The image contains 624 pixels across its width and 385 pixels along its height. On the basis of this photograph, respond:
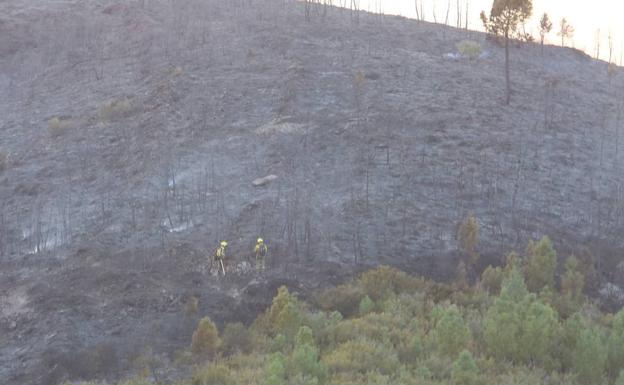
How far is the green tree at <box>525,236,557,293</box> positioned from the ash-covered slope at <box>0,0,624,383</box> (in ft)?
4.83

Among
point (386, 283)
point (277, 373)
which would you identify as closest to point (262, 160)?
point (386, 283)

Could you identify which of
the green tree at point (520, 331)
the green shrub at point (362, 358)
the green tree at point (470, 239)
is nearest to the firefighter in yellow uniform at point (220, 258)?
the green shrub at point (362, 358)

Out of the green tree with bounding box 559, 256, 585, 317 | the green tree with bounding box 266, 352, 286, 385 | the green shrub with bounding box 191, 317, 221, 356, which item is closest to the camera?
the green tree with bounding box 266, 352, 286, 385

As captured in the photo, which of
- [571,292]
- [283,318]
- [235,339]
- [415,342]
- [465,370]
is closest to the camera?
[465,370]

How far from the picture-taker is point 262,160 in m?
17.9

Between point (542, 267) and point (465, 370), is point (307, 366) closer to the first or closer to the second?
point (465, 370)

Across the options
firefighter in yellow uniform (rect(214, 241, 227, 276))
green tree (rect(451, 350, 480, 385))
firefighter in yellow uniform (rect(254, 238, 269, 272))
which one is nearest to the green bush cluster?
green tree (rect(451, 350, 480, 385))

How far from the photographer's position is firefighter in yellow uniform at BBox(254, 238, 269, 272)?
12.8 m

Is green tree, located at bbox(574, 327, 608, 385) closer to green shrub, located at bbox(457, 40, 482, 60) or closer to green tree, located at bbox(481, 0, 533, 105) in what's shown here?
green tree, located at bbox(481, 0, 533, 105)

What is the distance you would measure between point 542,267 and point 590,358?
11.2ft

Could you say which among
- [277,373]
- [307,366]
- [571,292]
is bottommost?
[571,292]

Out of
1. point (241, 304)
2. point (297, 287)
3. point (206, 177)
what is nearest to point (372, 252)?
point (297, 287)

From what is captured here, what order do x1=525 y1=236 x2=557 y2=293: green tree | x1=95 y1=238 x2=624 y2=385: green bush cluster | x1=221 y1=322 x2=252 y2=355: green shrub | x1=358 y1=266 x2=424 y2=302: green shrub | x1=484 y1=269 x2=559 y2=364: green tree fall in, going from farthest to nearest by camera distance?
x1=525 y1=236 x2=557 y2=293: green tree
x1=358 y1=266 x2=424 y2=302: green shrub
x1=221 y1=322 x2=252 y2=355: green shrub
x1=484 y1=269 x2=559 y2=364: green tree
x1=95 y1=238 x2=624 y2=385: green bush cluster

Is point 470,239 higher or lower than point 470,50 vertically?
lower
